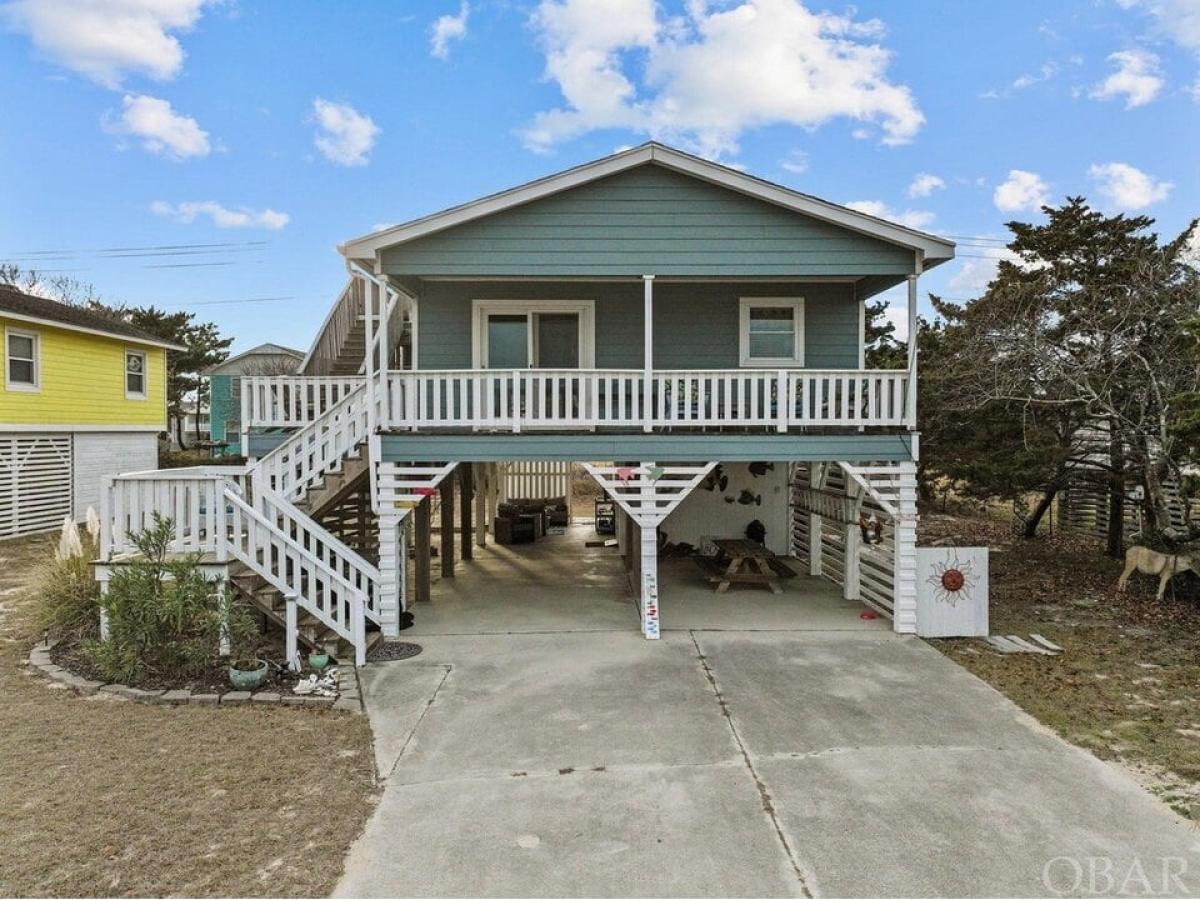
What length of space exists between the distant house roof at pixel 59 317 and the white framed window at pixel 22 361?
1.71 ft

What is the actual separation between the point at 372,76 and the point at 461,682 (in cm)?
1631

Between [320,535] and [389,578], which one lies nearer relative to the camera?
[320,535]

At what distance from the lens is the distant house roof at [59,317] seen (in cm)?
1453

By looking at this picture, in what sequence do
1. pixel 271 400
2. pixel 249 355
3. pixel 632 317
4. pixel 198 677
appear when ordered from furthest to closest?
1. pixel 249 355
2. pixel 632 317
3. pixel 271 400
4. pixel 198 677

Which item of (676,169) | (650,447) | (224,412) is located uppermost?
(676,169)

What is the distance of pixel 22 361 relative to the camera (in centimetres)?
1495

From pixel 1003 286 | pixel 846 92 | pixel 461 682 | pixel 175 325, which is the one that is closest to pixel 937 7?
pixel 846 92

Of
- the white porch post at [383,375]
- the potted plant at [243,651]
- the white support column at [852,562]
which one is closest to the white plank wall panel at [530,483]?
the white support column at [852,562]

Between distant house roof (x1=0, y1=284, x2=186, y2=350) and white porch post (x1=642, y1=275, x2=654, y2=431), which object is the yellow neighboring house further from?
white porch post (x1=642, y1=275, x2=654, y2=431)

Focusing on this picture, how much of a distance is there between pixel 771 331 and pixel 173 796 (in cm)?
883

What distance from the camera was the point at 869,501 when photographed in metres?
10.3

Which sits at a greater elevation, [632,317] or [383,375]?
[632,317]

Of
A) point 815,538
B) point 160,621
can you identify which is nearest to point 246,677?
point 160,621

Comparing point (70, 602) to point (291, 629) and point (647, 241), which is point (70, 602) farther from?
point (647, 241)
